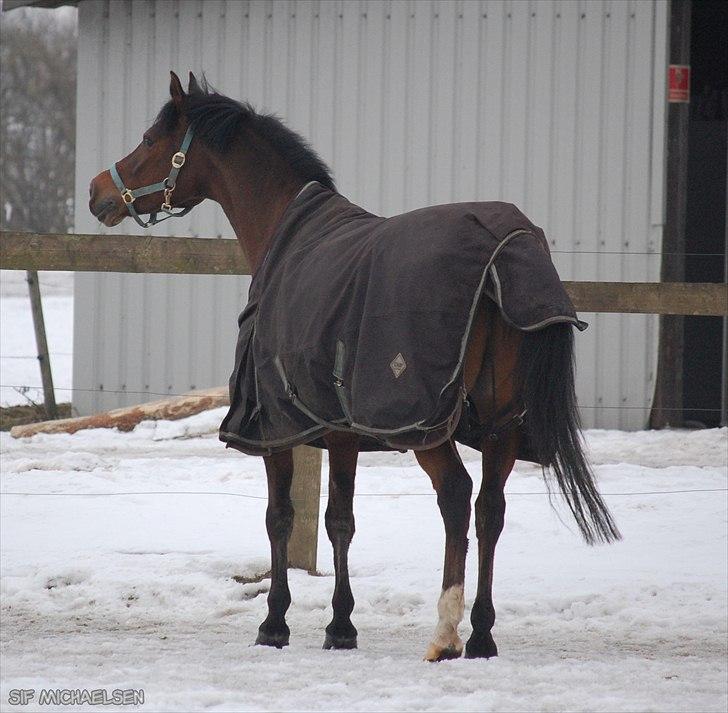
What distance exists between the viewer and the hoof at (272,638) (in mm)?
3994

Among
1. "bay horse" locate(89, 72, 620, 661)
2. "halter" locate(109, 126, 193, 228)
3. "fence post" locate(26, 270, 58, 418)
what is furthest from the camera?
"fence post" locate(26, 270, 58, 418)

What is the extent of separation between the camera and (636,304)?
16.8 ft

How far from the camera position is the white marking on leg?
3.56 meters

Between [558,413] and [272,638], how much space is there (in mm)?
1349

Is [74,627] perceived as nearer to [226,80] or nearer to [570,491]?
[570,491]

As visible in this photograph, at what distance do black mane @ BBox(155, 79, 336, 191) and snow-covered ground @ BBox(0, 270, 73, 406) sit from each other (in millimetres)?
3944

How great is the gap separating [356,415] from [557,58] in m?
5.92

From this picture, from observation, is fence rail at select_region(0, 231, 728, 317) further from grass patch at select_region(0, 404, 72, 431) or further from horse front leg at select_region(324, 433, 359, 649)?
grass patch at select_region(0, 404, 72, 431)

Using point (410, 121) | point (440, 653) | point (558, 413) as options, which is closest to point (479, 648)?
point (440, 653)

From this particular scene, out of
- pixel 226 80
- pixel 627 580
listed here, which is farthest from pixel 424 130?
pixel 627 580

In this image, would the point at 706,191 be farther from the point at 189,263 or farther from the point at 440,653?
the point at 440,653

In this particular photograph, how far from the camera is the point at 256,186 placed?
4.32 m

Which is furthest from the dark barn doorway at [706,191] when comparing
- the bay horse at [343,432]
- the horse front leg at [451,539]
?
the horse front leg at [451,539]

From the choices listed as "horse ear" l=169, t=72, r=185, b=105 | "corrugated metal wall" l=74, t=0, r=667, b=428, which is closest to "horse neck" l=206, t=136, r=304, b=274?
"horse ear" l=169, t=72, r=185, b=105
